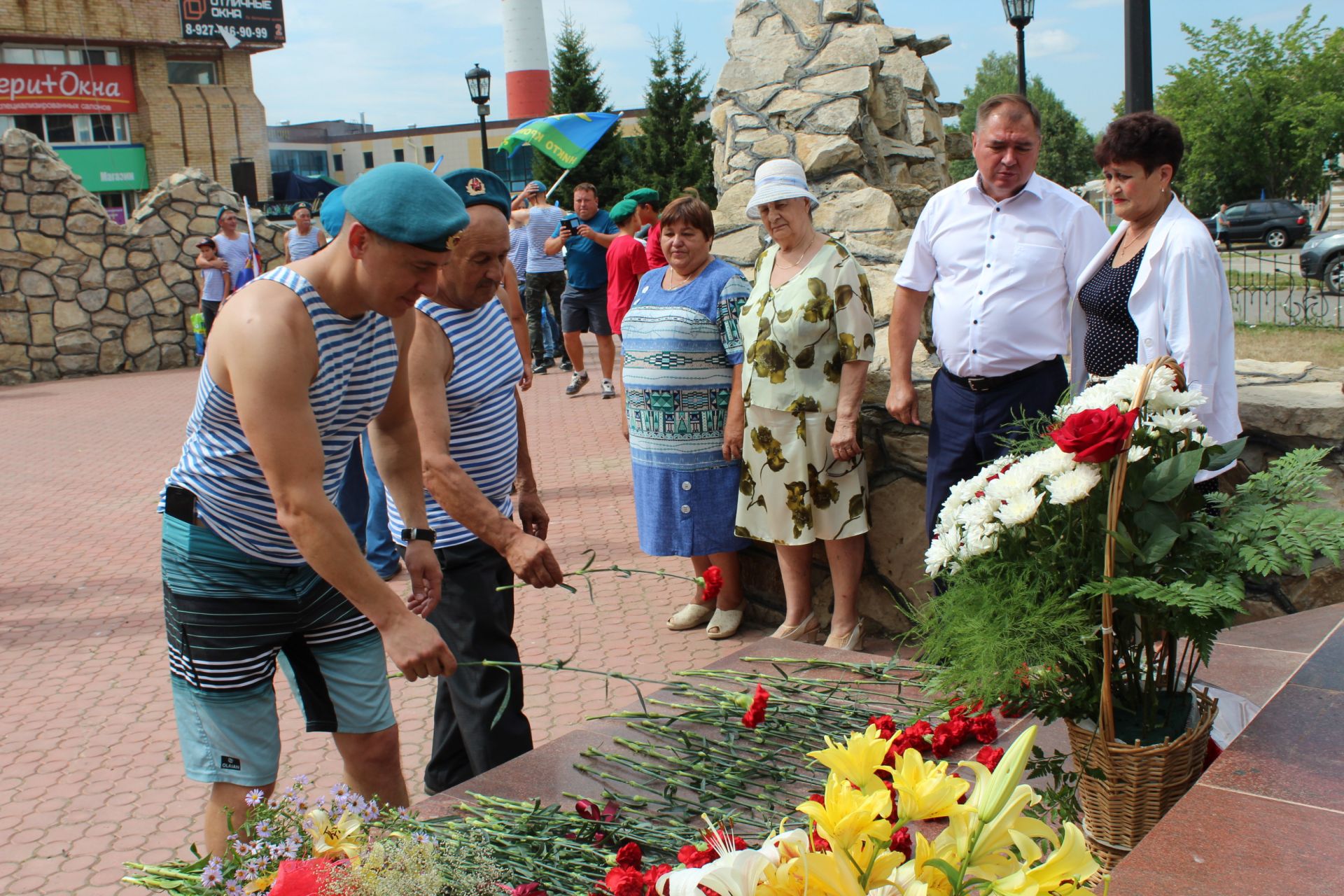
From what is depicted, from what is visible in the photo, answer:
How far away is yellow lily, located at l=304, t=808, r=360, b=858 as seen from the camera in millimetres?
1686

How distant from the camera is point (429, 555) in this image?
2787mm

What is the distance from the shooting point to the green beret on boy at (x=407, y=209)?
7.17ft

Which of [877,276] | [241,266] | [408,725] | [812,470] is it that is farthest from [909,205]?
[241,266]

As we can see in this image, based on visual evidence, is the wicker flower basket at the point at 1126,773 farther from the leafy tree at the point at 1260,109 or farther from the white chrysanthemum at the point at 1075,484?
the leafy tree at the point at 1260,109

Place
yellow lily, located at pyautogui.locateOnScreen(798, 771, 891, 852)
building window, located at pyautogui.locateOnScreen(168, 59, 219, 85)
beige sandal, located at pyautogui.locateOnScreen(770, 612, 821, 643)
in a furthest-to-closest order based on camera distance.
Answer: building window, located at pyautogui.locateOnScreen(168, 59, 219, 85)
beige sandal, located at pyautogui.locateOnScreen(770, 612, 821, 643)
yellow lily, located at pyautogui.locateOnScreen(798, 771, 891, 852)

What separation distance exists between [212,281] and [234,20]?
25817mm

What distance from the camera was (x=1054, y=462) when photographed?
6.60 ft

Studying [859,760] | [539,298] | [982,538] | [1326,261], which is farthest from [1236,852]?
[1326,261]

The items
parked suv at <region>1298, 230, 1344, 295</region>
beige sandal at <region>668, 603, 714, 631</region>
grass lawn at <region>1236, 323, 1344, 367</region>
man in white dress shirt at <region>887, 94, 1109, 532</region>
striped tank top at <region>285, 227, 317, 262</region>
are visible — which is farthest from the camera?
parked suv at <region>1298, 230, 1344, 295</region>

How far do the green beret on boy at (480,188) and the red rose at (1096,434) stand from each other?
1.61 m

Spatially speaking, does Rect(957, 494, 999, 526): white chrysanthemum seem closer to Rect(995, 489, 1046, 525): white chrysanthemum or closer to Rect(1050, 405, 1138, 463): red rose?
Rect(995, 489, 1046, 525): white chrysanthemum

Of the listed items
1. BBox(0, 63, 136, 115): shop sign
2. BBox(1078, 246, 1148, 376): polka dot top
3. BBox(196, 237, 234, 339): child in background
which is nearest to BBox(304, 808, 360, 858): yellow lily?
BBox(1078, 246, 1148, 376): polka dot top

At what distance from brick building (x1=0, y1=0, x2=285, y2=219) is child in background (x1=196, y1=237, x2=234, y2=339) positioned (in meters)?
18.7

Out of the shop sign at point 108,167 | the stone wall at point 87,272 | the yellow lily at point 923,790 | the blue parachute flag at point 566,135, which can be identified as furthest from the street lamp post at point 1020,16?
the shop sign at point 108,167
